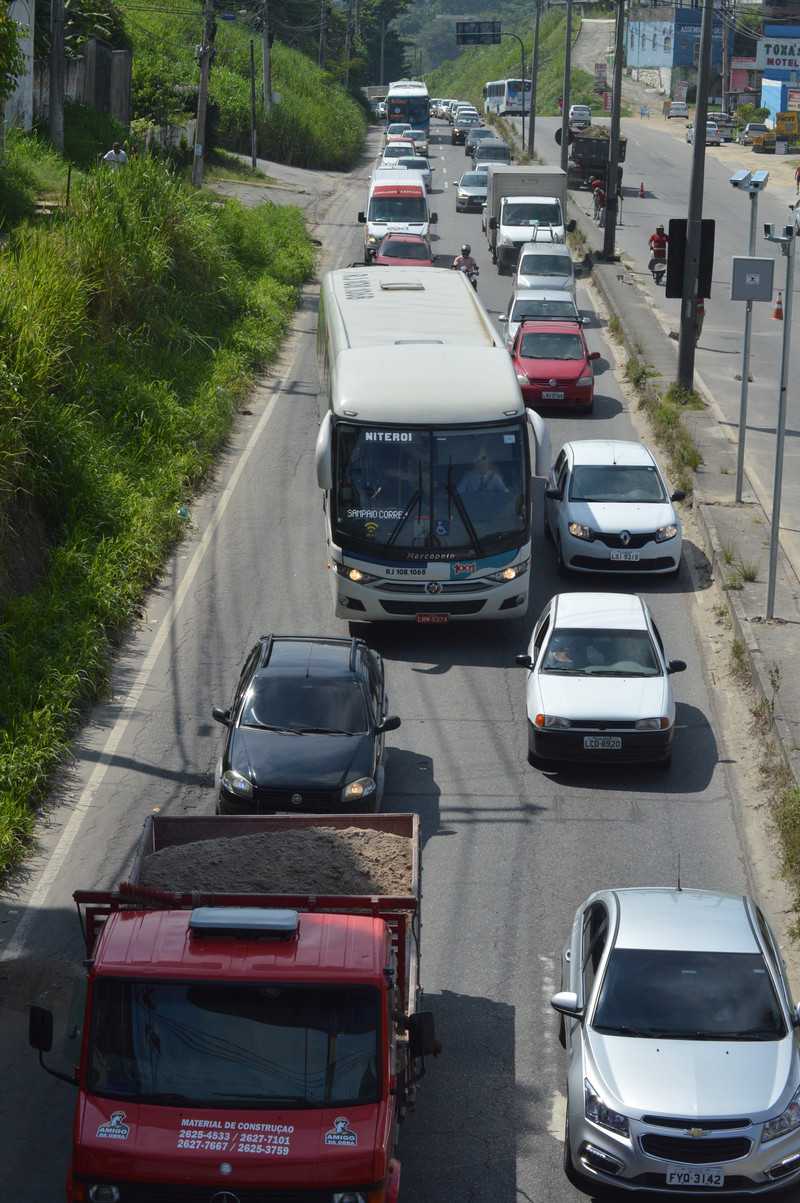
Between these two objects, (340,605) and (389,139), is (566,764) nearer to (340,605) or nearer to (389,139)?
(340,605)

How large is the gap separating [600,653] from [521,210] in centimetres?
3222

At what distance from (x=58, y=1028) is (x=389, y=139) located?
75.8 m

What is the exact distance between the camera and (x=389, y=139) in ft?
269

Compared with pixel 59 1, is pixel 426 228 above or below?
below

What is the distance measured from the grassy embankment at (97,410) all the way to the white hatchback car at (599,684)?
4.80m

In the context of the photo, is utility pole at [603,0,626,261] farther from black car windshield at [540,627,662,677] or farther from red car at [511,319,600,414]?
black car windshield at [540,627,662,677]

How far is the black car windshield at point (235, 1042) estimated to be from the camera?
312 inches

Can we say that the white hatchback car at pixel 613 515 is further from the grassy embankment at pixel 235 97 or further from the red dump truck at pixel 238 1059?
the grassy embankment at pixel 235 97

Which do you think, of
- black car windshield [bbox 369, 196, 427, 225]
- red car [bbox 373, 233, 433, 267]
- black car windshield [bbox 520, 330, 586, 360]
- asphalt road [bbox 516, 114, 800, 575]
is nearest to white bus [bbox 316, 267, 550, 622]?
asphalt road [bbox 516, 114, 800, 575]

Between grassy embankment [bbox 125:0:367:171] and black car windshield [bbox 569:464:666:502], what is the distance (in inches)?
1780

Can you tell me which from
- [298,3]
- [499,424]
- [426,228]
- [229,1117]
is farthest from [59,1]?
[298,3]

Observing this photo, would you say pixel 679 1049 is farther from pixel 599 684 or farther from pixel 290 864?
pixel 599 684

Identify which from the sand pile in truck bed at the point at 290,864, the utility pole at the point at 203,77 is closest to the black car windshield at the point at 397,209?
the utility pole at the point at 203,77

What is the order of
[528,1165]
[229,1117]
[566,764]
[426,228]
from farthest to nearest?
[426,228]
[566,764]
[528,1165]
[229,1117]
